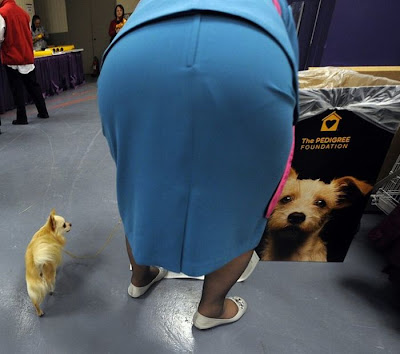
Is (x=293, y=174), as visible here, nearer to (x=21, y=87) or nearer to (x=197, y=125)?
(x=197, y=125)

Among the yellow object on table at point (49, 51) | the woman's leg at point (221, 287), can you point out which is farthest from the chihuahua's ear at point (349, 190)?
the yellow object on table at point (49, 51)

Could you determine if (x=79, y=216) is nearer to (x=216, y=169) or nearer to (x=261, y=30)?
(x=216, y=169)

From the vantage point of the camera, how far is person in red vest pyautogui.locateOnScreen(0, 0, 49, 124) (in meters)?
2.80

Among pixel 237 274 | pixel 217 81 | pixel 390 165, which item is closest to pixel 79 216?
pixel 237 274

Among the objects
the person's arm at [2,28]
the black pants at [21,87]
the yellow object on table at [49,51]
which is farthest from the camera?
the yellow object on table at [49,51]

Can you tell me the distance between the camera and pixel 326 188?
1.18 m

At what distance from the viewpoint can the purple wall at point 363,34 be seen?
1.68m

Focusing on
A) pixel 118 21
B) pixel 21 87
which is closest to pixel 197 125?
pixel 21 87

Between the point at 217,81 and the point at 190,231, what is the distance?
0.33 m

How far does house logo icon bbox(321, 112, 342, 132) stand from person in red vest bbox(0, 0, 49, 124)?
323cm

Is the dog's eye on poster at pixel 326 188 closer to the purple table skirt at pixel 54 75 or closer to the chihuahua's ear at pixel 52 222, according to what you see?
the chihuahua's ear at pixel 52 222

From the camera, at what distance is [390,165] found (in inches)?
62.9

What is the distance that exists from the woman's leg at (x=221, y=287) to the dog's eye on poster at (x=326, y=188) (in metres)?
0.40

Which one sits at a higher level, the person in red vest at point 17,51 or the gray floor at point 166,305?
the person in red vest at point 17,51
